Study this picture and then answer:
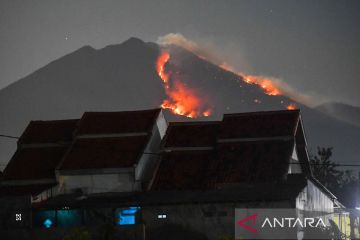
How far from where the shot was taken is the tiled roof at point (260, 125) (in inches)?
2141

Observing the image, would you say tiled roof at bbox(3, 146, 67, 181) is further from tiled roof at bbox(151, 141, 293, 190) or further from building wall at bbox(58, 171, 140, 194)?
tiled roof at bbox(151, 141, 293, 190)

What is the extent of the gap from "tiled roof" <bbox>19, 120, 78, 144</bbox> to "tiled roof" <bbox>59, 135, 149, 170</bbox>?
2383 millimetres

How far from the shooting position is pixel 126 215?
48750mm

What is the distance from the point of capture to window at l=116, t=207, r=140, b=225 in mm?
Answer: 48406

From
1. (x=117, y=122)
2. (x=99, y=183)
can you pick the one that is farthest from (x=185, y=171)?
(x=117, y=122)

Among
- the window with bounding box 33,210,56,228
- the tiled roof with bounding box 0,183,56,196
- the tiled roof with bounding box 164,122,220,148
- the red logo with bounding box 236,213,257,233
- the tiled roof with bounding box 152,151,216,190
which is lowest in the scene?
the red logo with bounding box 236,213,257,233

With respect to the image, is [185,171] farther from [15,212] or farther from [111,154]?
[15,212]

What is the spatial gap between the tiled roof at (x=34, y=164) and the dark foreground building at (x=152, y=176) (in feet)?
0.26

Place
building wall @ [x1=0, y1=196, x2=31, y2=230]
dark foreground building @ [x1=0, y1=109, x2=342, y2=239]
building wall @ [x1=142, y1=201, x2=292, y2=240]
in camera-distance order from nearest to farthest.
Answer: building wall @ [x1=142, y1=201, x2=292, y2=240], dark foreground building @ [x1=0, y1=109, x2=342, y2=239], building wall @ [x1=0, y1=196, x2=31, y2=230]

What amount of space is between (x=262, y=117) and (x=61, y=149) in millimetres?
16288

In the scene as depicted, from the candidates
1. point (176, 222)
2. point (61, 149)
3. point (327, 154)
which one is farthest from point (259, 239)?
point (327, 154)

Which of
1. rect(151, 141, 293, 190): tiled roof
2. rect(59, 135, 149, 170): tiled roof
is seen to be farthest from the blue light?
rect(151, 141, 293, 190): tiled roof

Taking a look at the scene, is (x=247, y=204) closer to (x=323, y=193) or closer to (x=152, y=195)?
(x=152, y=195)

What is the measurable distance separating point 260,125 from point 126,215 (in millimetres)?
13449
